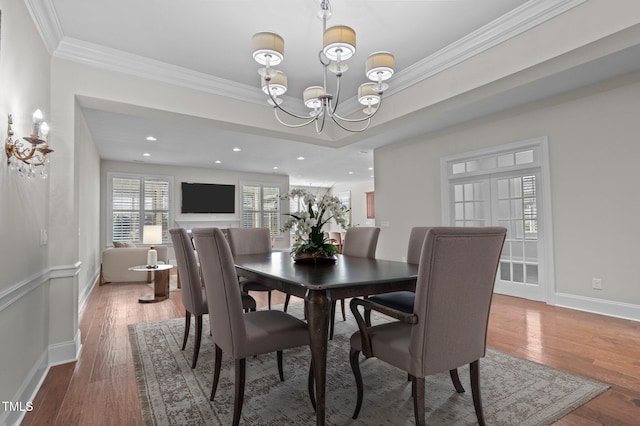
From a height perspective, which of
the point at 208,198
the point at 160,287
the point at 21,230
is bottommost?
the point at 160,287

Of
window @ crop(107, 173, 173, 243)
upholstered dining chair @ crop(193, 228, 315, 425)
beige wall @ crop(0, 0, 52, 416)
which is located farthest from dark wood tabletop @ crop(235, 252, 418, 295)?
window @ crop(107, 173, 173, 243)

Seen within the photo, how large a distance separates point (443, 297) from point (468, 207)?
3.98m

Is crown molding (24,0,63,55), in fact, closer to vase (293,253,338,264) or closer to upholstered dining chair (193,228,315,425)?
upholstered dining chair (193,228,315,425)

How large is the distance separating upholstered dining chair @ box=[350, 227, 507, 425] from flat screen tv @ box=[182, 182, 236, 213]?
805cm

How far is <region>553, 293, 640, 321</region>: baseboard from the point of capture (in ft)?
11.0

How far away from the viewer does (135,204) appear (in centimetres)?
812

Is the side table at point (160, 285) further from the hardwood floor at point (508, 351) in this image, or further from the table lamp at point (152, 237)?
the hardwood floor at point (508, 351)

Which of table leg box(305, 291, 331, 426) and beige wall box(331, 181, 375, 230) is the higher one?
beige wall box(331, 181, 375, 230)

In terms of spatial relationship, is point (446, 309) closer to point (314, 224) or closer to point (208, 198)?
point (314, 224)

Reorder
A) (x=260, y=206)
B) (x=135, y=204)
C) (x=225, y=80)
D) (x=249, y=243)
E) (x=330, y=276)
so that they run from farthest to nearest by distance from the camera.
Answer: (x=260, y=206), (x=135, y=204), (x=225, y=80), (x=249, y=243), (x=330, y=276)

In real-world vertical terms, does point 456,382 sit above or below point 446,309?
below

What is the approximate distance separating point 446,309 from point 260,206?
8904 mm

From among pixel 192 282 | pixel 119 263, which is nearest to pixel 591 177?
pixel 192 282

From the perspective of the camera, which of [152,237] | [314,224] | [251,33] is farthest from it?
[152,237]
